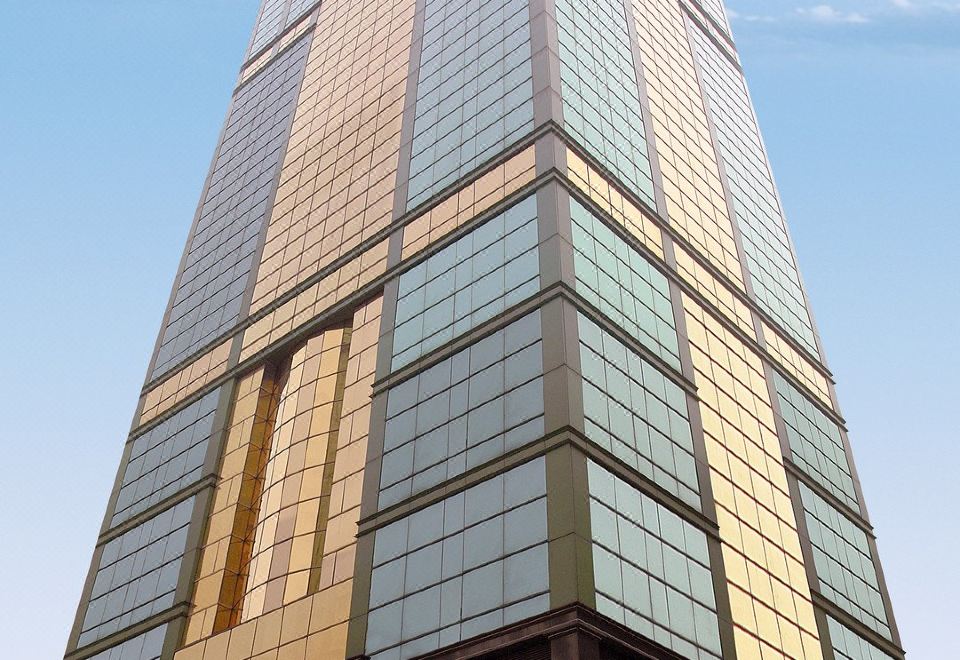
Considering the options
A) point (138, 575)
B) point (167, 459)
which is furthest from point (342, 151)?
point (138, 575)

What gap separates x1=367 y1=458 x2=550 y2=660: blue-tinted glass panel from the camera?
36.8 metres

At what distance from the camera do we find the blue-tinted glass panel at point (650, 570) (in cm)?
3653

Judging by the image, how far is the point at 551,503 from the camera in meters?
37.6

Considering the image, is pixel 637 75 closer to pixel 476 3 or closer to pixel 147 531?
pixel 476 3

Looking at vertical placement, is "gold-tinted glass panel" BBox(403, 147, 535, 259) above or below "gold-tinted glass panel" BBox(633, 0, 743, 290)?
below

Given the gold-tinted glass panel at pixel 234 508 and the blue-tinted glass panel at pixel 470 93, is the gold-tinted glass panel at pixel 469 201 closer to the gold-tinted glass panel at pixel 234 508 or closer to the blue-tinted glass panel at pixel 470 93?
the blue-tinted glass panel at pixel 470 93

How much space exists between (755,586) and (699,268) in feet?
65.7

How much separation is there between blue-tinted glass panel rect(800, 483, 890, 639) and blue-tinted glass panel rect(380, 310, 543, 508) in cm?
1940

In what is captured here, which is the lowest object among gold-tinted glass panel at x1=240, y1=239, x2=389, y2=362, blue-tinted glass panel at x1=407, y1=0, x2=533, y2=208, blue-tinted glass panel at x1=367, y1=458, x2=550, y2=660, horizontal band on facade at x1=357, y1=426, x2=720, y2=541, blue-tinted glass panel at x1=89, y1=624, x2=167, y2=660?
blue-tinted glass panel at x1=367, y1=458, x2=550, y2=660

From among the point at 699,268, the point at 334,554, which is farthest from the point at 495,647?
the point at 699,268

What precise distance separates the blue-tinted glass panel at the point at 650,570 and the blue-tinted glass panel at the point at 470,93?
21.8 metres

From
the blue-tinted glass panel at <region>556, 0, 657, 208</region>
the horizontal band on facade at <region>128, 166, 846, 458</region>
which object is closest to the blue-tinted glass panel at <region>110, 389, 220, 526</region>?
the horizontal band on facade at <region>128, 166, 846, 458</region>

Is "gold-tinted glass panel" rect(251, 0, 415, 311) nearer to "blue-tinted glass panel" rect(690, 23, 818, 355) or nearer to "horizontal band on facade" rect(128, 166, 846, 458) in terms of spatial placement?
"horizontal band on facade" rect(128, 166, 846, 458)

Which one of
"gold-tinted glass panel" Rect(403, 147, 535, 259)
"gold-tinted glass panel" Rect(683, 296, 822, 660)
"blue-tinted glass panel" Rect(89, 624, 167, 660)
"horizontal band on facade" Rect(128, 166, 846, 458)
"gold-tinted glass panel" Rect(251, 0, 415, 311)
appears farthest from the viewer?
"gold-tinted glass panel" Rect(251, 0, 415, 311)
